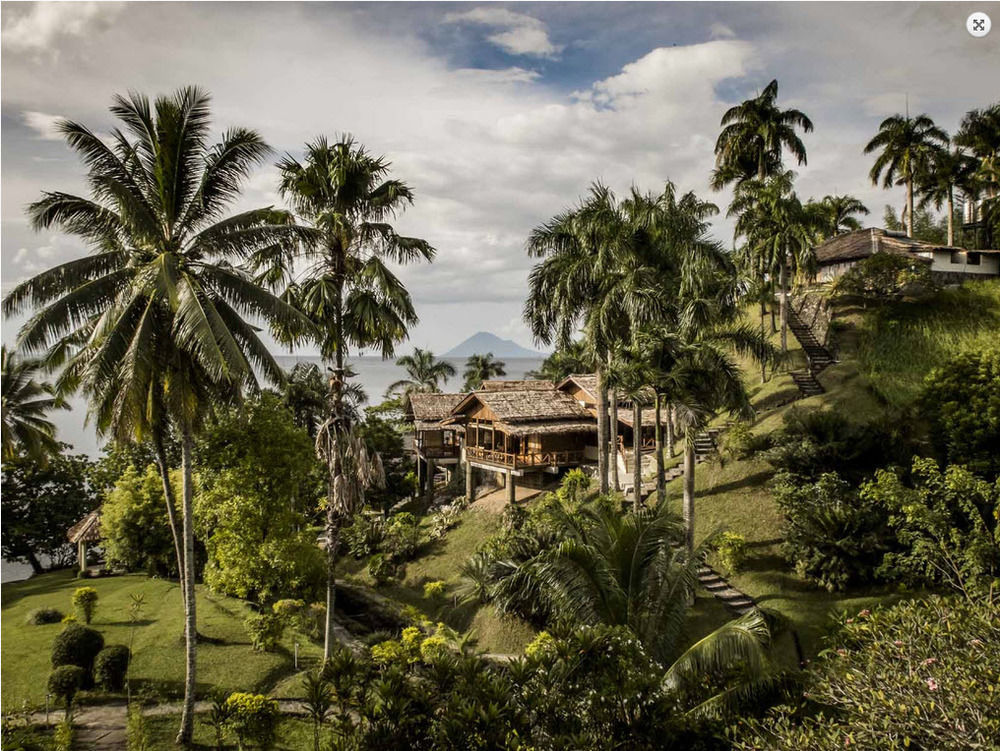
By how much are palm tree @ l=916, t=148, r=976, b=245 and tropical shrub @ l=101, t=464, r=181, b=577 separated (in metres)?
43.4

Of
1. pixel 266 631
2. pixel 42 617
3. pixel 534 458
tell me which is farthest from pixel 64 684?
pixel 534 458

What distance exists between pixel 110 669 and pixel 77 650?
117cm

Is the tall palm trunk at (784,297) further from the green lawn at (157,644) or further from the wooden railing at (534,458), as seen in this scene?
the green lawn at (157,644)

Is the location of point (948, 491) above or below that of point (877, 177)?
below

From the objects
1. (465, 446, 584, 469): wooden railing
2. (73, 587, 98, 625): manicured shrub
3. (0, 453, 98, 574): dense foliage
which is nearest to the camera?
(73, 587, 98, 625): manicured shrub

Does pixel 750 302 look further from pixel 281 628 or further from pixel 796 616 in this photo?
pixel 281 628

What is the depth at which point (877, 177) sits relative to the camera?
128 feet

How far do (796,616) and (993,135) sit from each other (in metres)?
35.1

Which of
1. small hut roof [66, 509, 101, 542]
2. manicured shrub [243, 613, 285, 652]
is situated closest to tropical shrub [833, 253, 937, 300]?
manicured shrub [243, 613, 285, 652]

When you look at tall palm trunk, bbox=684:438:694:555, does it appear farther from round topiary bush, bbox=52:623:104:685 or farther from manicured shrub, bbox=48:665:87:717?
round topiary bush, bbox=52:623:104:685

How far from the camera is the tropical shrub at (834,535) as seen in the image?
18938 millimetres

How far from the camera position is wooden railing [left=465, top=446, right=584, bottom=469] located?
32.1 m

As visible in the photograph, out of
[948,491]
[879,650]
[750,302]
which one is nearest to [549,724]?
[879,650]

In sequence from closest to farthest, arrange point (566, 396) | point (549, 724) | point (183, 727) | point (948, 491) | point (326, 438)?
point (549, 724) < point (183, 727) < point (326, 438) < point (948, 491) < point (566, 396)
